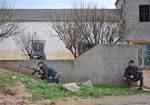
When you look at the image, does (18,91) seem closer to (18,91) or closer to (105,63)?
(18,91)

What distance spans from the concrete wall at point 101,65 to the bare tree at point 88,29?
11.2 metres

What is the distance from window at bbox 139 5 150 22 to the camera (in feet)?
160

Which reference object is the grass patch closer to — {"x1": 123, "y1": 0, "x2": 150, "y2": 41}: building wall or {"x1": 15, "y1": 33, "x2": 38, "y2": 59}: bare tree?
{"x1": 15, "y1": 33, "x2": 38, "y2": 59}: bare tree

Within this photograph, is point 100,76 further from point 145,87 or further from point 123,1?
point 123,1

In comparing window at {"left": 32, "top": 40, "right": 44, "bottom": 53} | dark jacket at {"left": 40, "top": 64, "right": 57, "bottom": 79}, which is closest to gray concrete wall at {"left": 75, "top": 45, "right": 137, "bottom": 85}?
dark jacket at {"left": 40, "top": 64, "right": 57, "bottom": 79}

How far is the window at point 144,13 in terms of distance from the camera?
1916 inches

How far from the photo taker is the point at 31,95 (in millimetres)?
18625

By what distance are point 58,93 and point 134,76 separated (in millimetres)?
5669

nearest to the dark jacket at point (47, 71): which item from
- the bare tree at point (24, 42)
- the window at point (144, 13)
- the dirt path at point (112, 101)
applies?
the dirt path at point (112, 101)

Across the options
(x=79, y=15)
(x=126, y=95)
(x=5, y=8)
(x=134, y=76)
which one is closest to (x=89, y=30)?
(x=79, y=15)

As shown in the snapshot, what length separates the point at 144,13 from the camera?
48.9m

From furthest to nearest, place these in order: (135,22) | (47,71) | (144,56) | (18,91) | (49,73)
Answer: (135,22) → (144,56) → (47,71) → (49,73) → (18,91)

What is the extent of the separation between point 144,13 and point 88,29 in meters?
11.1

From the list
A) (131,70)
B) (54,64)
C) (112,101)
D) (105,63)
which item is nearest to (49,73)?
(54,64)
